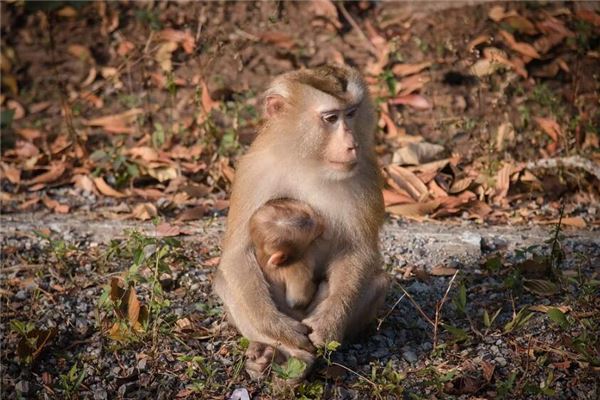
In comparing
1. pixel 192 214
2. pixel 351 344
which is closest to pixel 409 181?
pixel 192 214

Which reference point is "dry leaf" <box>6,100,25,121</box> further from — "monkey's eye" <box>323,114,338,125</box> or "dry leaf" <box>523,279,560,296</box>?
"dry leaf" <box>523,279,560,296</box>

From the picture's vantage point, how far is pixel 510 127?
→ 299 inches

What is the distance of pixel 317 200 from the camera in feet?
14.7

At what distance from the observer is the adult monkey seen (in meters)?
4.32

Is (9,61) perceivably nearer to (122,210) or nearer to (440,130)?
(122,210)

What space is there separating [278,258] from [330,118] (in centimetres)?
72

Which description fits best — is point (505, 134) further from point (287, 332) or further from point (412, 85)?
point (287, 332)

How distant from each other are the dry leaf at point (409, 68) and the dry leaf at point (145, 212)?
9.47 feet

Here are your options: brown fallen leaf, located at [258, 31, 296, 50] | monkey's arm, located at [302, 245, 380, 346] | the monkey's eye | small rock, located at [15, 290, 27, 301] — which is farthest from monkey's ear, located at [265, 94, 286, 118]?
brown fallen leaf, located at [258, 31, 296, 50]

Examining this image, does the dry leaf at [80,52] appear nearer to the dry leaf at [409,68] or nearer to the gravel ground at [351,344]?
the dry leaf at [409,68]

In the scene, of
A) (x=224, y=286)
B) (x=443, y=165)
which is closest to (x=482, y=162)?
(x=443, y=165)

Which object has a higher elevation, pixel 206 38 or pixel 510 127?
pixel 206 38

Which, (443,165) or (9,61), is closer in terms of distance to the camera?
(443,165)

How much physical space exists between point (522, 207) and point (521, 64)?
6.64ft
